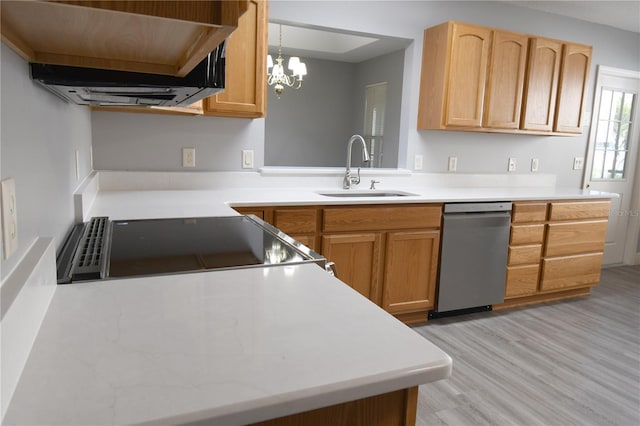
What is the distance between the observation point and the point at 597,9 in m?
3.78

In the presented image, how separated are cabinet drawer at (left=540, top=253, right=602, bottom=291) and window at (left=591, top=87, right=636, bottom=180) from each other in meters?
1.27

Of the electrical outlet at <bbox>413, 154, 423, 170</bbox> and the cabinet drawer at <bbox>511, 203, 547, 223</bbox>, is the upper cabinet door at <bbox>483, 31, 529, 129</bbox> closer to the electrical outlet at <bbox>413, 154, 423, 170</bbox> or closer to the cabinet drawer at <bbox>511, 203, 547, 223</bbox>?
the electrical outlet at <bbox>413, 154, 423, 170</bbox>

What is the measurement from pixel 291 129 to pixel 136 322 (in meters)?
6.62

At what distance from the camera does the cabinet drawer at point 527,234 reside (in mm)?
3213

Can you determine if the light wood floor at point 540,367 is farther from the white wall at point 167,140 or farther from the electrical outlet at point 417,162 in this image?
the white wall at point 167,140

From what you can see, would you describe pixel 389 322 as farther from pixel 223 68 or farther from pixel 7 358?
pixel 223 68

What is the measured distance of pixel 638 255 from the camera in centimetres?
486

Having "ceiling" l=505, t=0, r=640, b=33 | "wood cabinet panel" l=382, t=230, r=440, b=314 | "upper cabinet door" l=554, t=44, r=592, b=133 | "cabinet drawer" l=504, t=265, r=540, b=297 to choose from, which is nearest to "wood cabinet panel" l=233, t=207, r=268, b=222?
"wood cabinet panel" l=382, t=230, r=440, b=314

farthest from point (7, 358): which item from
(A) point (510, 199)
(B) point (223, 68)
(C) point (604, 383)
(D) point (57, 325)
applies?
(A) point (510, 199)

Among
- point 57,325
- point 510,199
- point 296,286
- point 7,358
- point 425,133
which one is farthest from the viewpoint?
point 425,133

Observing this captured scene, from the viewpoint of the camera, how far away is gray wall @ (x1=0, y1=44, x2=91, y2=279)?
733mm

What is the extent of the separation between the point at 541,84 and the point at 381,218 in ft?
6.20

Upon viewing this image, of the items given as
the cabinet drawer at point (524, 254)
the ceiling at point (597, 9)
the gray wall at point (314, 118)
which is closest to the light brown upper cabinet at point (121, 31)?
the cabinet drawer at point (524, 254)

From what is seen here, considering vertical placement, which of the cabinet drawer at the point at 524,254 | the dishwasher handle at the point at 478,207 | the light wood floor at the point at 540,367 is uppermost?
the dishwasher handle at the point at 478,207
